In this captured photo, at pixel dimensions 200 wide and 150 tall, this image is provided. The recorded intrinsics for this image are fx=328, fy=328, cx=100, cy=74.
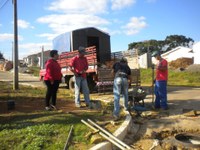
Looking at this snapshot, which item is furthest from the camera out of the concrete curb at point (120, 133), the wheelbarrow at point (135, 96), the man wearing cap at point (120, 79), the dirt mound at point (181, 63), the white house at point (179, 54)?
the white house at point (179, 54)

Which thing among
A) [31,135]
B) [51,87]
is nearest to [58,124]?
[31,135]

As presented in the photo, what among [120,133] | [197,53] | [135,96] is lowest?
[120,133]

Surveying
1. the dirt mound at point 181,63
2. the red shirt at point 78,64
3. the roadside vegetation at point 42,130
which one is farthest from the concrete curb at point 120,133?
the dirt mound at point 181,63

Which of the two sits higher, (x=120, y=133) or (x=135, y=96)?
(x=135, y=96)

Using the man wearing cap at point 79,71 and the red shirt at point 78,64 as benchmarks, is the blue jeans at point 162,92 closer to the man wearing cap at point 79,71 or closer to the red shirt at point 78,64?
the man wearing cap at point 79,71

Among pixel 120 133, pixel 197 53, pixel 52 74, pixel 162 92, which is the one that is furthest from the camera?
pixel 197 53

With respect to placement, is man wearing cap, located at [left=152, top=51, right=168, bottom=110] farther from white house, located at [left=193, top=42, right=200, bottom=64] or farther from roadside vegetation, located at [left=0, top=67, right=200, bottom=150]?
white house, located at [left=193, top=42, right=200, bottom=64]

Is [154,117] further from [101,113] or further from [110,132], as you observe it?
[110,132]

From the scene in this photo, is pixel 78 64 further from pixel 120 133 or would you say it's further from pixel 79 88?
pixel 120 133

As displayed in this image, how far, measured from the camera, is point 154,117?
30.2 feet

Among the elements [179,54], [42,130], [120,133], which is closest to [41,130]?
[42,130]

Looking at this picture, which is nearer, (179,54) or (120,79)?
(120,79)

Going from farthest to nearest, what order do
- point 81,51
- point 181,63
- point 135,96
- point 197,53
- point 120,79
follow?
point 181,63
point 197,53
point 135,96
point 81,51
point 120,79

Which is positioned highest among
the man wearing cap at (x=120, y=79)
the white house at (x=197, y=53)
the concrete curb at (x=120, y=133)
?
the white house at (x=197, y=53)
